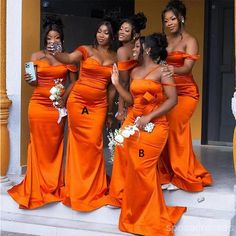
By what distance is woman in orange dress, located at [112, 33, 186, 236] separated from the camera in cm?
486

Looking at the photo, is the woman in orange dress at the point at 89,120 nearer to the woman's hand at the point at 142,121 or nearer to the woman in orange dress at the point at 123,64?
the woman in orange dress at the point at 123,64

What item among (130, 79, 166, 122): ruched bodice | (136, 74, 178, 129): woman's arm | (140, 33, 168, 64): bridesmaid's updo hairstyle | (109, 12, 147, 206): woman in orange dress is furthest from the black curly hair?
(136, 74, 178, 129): woman's arm

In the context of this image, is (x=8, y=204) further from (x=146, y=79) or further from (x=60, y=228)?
(x=146, y=79)

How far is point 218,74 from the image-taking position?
8.17 meters

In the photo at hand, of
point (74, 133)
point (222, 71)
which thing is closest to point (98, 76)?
point (74, 133)

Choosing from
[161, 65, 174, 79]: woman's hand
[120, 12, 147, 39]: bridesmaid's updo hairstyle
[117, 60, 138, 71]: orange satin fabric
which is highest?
[120, 12, 147, 39]: bridesmaid's updo hairstyle

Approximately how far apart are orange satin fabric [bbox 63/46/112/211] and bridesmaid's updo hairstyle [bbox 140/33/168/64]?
1.86 feet

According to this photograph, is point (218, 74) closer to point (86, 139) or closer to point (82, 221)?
point (86, 139)

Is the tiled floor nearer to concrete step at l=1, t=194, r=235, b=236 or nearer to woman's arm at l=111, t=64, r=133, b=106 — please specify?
concrete step at l=1, t=194, r=235, b=236

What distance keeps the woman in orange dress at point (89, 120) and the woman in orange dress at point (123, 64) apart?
0.15 m

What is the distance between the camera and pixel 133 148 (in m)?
4.93

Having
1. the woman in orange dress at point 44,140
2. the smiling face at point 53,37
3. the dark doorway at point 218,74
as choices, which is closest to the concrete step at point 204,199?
the woman in orange dress at point 44,140

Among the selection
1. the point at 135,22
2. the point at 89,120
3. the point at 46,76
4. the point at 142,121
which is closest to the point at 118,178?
the point at 89,120

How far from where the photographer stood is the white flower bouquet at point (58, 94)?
5.52 meters
